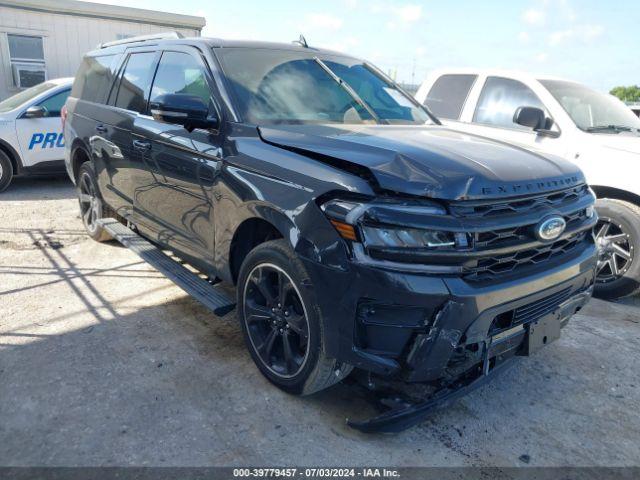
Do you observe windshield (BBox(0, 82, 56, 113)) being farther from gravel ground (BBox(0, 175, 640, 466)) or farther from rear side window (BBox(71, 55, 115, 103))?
gravel ground (BBox(0, 175, 640, 466))

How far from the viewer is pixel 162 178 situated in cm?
369

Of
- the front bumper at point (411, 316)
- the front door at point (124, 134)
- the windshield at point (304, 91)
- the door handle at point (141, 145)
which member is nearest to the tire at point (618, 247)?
the windshield at point (304, 91)

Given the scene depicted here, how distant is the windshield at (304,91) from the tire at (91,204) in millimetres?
2453

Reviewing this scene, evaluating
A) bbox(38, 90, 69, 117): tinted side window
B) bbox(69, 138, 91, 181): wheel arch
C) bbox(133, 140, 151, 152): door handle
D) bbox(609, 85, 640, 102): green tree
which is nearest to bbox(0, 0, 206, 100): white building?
bbox(38, 90, 69, 117): tinted side window

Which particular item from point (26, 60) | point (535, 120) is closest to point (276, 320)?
point (535, 120)

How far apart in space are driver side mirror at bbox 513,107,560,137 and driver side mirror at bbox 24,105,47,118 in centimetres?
669

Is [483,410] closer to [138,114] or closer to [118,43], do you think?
[138,114]

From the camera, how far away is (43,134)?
7.90m

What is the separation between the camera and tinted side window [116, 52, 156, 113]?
13.2 ft

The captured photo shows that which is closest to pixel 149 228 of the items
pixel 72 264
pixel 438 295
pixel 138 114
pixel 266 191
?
pixel 138 114

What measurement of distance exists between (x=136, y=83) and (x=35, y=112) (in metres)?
4.49

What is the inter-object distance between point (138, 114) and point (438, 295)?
292 centimetres

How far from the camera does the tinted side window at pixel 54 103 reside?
7.88 meters

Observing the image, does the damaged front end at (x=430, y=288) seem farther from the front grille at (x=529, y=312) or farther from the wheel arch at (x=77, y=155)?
the wheel arch at (x=77, y=155)
